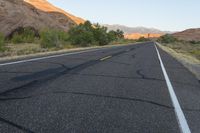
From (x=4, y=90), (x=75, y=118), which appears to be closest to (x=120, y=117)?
(x=75, y=118)

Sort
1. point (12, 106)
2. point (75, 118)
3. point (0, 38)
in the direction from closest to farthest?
1. point (75, 118)
2. point (12, 106)
3. point (0, 38)

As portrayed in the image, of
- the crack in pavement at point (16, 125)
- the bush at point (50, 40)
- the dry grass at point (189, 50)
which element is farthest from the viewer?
the dry grass at point (189, 50)

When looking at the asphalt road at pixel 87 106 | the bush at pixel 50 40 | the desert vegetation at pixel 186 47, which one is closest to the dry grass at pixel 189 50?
the desert vegetation at pixel 186 47

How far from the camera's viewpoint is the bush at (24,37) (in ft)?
157

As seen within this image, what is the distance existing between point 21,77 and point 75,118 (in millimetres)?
4167

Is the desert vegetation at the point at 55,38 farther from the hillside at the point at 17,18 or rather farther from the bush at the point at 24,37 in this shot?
the hillside at the point at 17,18

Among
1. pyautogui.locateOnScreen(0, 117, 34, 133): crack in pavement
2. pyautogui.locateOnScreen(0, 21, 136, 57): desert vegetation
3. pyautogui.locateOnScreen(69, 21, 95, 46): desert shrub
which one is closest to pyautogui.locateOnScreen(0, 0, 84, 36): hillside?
pyautogui.locateOnScreen(0, 21, 136, 57): desert vegetation

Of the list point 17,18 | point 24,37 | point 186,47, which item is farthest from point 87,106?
point 186,47

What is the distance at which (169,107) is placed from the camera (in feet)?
21.1

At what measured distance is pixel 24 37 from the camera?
1977 inches

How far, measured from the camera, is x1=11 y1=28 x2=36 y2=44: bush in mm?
47753

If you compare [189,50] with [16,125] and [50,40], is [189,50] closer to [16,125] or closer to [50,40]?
[50,40]

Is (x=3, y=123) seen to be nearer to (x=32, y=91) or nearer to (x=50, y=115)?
(x=50, y=115)

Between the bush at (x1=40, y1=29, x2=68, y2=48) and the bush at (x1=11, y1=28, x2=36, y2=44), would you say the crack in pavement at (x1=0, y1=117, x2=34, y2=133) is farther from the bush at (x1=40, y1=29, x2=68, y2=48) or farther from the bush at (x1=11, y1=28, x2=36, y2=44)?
the bush at (x1=11, y1=28, x2=36, y2=44)
